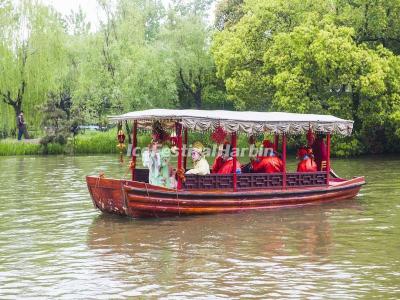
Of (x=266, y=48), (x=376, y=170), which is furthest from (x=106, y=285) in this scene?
(x=266, y=48)

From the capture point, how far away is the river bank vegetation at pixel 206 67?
103ft

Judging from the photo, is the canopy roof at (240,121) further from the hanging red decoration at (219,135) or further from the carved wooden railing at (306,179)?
the carved wooden railing at (306,179)

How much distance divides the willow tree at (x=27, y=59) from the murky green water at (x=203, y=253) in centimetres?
2104

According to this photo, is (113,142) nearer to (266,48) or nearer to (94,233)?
(266,48)

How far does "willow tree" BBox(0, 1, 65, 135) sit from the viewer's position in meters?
37.2

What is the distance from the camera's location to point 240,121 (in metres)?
14.4

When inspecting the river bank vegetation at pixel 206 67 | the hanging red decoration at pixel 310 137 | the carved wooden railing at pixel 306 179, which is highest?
the river bank vegetation at pixel 206 67

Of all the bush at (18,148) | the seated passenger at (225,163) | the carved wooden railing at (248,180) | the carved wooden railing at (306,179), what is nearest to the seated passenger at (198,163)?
the carved wooden railing at (248,180)

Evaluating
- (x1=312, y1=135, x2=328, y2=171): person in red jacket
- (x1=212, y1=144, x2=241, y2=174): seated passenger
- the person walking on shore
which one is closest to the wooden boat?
(x1=212, y1=144, x2=241, y2=174): seated passenger

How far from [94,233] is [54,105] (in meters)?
24.6

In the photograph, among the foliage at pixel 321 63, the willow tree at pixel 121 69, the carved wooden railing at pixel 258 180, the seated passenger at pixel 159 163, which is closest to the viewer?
the seated passenger at pixel 159 163

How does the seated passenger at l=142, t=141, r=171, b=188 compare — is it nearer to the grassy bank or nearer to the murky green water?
the murky green water

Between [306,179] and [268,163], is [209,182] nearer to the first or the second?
[268,163]

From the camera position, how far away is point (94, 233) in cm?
1277
